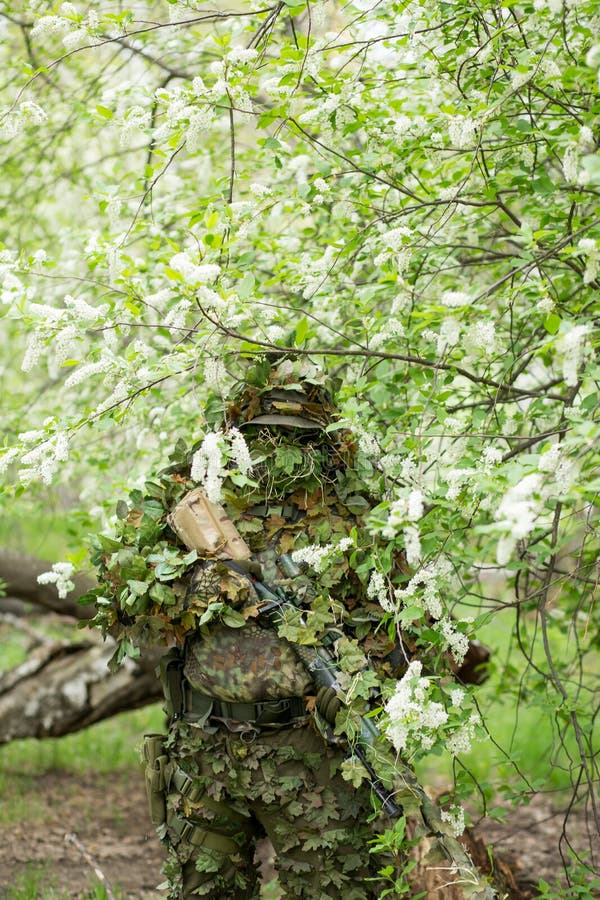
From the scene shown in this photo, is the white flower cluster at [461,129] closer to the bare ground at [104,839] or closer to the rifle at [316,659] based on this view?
the rifle at [316,659]

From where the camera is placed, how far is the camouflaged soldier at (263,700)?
2.42 meters

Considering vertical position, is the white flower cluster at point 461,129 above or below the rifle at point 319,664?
above

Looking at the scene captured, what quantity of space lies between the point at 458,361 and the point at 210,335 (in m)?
0.85

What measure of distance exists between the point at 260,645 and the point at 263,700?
6.5 inches

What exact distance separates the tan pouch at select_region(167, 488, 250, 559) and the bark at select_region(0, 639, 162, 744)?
8.60ft

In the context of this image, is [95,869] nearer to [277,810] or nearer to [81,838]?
[81,838]

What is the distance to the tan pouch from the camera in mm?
2428

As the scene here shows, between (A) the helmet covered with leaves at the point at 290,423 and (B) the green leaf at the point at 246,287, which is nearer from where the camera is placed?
(B) the green leaf at the point at 246,287

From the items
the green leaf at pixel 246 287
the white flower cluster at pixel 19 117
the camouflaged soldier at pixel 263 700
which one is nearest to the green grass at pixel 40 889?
the camouflaged soldier at pixel 263 700

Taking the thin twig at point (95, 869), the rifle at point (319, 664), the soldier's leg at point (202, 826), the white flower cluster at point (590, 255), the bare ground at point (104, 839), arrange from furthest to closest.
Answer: the bare ground at point (104, 839), the thin twig at point (95, 869), the soldier's leg at point (202, 826), the rifle at point (319, 664), the white flower cluster at point (590, 255)

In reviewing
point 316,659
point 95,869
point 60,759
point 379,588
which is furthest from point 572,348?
point 60,759

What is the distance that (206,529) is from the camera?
244cm

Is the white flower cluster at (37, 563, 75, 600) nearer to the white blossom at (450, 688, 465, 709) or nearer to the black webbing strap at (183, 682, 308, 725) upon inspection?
the black webbing strap at (183, 682, 308, 725)

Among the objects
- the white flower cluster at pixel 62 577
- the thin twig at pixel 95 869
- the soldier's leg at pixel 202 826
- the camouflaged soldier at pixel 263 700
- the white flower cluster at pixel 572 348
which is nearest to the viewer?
the white flower cluster at pixel 572 348
